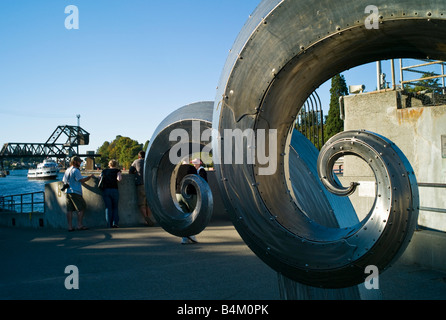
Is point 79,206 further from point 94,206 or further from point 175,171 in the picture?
point 175,171

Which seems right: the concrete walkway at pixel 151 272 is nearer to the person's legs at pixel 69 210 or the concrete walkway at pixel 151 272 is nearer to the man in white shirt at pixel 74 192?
the person's legs at pixel 69 210

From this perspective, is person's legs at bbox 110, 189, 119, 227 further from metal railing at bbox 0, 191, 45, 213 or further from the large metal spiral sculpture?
the large metal spiral sculpture

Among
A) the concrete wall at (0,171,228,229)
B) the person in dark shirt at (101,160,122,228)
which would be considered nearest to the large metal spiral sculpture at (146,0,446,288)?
the person in dark shirt at (101,160,122,228)

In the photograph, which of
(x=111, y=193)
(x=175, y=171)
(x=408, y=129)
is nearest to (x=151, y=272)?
(x=175, y=171)

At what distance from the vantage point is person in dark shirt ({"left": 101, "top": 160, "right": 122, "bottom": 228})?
10.2 meters

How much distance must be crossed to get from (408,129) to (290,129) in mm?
7994

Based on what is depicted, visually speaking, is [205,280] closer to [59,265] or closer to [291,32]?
[59,265]

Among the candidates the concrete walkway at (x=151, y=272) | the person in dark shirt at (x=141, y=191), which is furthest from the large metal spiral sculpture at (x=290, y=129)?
the person in dark shirt at (x=141, y=191)

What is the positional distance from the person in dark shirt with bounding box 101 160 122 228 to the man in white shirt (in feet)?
1.74

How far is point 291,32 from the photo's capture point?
2461 mm

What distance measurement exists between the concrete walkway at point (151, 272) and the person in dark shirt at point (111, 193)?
5.48ft

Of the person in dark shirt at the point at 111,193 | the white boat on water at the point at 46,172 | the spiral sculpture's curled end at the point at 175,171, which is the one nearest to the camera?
the spiral sculpture's curled end at the point at 175,171

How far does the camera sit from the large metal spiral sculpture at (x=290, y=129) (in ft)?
7.39
